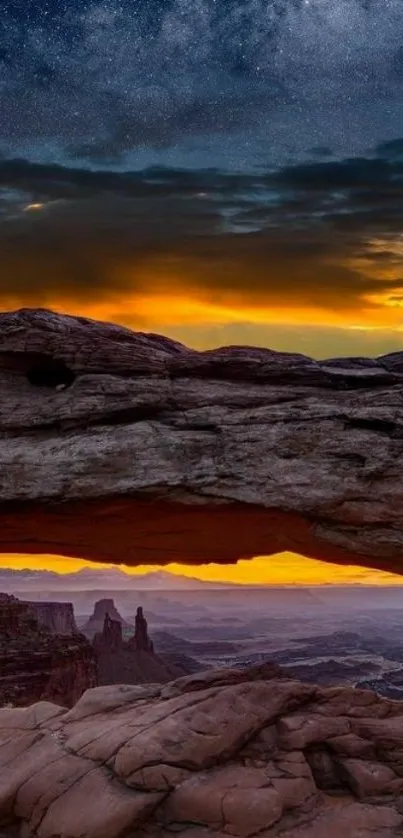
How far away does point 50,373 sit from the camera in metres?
18.9

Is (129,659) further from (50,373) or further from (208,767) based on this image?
(208,767)

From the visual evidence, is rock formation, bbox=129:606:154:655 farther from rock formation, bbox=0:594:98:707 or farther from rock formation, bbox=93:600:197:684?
rock formation, bbox=0:594:98:707

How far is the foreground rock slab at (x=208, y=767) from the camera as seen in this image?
13617 millimetres

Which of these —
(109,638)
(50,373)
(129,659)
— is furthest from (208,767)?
(109,638)

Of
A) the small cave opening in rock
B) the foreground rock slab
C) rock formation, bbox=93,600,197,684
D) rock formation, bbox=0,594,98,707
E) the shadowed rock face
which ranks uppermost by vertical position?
the small cave opening in rock

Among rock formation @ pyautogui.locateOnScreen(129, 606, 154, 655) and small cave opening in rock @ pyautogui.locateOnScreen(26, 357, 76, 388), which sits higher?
small cave opening in rock @ pyautogui.locateOnScreen(26, 357, 76, 388)

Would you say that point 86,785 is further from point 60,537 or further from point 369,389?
point 369,389

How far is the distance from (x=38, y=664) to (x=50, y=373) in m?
34.3

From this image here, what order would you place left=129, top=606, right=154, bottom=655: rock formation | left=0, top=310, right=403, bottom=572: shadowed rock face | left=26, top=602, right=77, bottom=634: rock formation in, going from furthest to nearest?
1. left=26, top=602, right=77, bottom=634: rock formation
2. left=129, top=606, right=154, bottom=655: rock formation
3. left=0, top=310, right=403, bottom=572: shadowed rock face

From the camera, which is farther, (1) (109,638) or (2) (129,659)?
(1) (109,638)

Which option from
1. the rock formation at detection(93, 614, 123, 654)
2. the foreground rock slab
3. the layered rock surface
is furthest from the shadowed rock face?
the rock formation at detection(93, 614, 123, 654)

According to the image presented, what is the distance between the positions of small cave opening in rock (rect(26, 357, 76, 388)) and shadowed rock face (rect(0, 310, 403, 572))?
38 millimetres

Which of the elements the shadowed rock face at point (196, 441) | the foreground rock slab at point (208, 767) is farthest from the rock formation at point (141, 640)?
the foreground rock slab at point (208, 767)

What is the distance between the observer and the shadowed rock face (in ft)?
53.4
